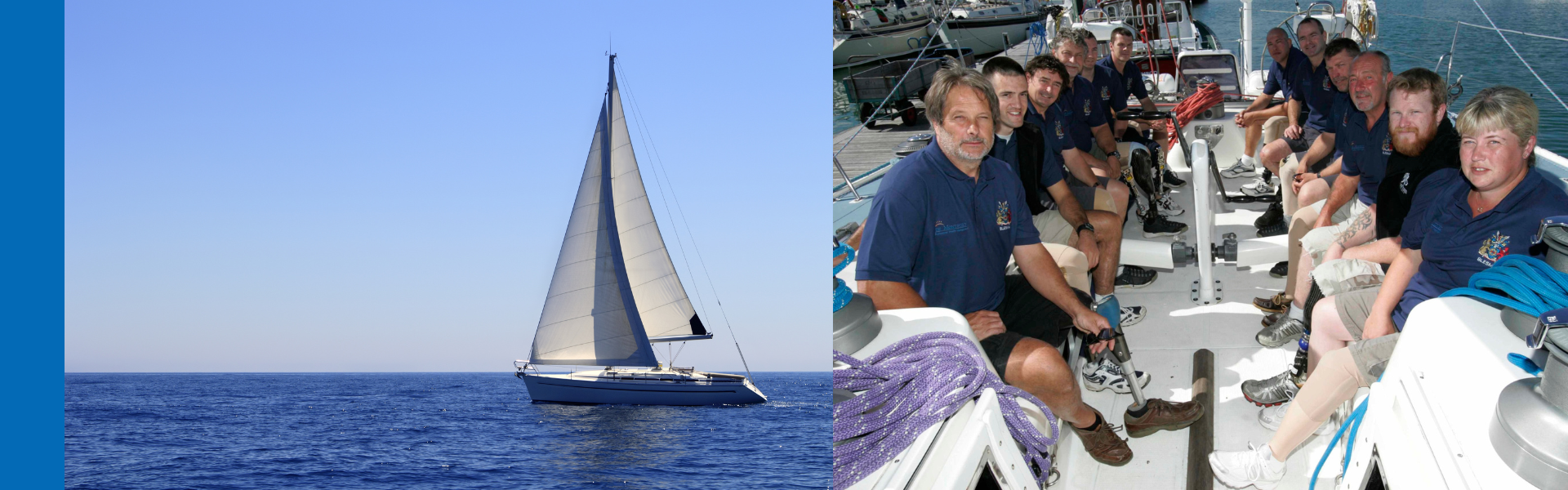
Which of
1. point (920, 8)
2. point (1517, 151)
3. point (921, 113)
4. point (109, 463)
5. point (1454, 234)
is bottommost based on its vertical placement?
point (109, 463)

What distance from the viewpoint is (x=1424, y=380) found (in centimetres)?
110

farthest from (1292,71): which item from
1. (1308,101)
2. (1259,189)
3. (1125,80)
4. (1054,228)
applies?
(1054,228)

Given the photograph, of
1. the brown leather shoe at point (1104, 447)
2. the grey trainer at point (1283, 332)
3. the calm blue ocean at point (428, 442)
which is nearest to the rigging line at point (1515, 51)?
the grey trainer at point (1283, 332)

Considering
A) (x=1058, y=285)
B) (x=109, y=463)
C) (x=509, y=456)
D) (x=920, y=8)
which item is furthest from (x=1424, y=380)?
(x=109, y=463)

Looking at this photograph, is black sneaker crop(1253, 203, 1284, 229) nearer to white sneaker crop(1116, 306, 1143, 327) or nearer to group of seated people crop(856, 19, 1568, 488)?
group of seated people crop(856, 19, 1568, 488)

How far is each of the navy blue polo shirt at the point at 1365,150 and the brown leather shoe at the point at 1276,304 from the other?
0.31 meters

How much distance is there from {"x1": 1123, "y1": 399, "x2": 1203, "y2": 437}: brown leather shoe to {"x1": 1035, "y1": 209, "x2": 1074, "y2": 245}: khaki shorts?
0.56 meters

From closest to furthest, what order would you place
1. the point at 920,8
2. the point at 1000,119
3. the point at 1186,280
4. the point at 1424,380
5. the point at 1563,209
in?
the point at 1424,380, the point at 1563,209, the point at 1000,119, the point at 920,8, the point at 1186,280

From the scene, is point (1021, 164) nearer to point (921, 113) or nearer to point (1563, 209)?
point (921, 113)

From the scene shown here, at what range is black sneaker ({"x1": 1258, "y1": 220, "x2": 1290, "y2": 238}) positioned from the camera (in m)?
3.20

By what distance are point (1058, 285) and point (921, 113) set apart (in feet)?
1.31

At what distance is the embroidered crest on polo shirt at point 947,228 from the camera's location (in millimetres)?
1517

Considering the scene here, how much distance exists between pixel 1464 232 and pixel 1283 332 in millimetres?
771

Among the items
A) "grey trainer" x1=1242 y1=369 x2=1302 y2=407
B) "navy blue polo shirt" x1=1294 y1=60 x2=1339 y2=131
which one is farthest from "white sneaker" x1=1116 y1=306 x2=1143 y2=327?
"navy blue polo shirt" x1=1294 y1=60 x2=1339 y2=131
